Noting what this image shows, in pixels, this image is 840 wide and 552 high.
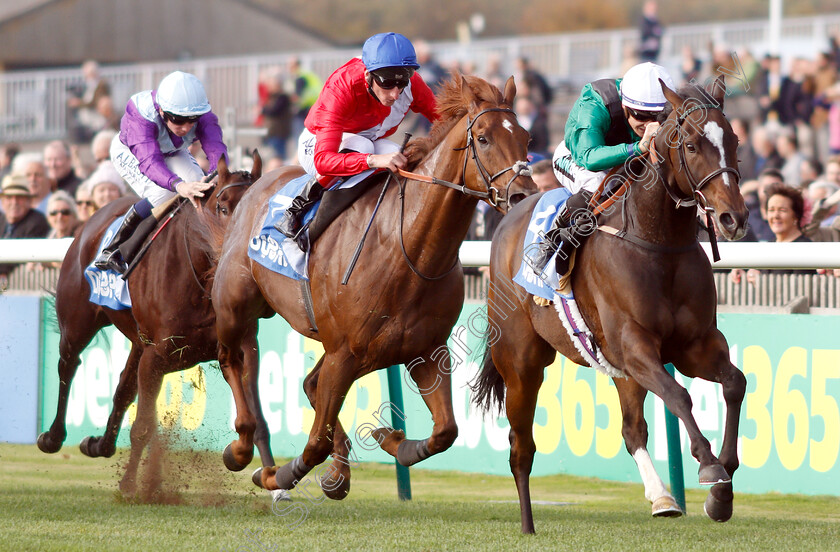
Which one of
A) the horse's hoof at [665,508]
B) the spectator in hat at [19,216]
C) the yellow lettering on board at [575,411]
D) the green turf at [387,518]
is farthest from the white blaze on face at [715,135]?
the spectator in hat at [19,216]

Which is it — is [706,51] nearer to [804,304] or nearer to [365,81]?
[804,304]

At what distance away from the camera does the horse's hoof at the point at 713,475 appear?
4613mm

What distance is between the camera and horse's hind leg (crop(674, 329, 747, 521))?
471 cm

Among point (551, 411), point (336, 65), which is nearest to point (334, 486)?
point (551, 411)

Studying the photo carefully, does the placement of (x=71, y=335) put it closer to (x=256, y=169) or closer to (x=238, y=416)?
(x=256, y=169)

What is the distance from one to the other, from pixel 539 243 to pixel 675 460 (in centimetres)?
145

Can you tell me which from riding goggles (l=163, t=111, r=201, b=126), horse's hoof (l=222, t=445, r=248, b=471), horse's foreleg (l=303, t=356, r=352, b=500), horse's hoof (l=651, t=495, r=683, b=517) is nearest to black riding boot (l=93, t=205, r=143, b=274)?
riding goggles (l=163, t=111, r=201, b=126)

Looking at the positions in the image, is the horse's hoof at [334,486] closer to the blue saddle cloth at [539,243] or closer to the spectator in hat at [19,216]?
the blue saddle cloth at [539,243]

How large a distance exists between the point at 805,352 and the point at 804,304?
0.95 feet

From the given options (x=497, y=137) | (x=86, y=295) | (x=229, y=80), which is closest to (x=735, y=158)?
(x=497, y=137)

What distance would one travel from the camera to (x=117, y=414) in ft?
23.9

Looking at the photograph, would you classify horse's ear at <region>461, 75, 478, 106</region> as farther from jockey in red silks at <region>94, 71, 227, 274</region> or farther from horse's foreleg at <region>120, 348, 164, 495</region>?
horse's foreleg at <region>120, 348, 164, 495</region>

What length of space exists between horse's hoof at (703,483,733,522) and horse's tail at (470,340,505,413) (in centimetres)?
183

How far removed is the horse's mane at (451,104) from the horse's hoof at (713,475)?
65.6 inches
